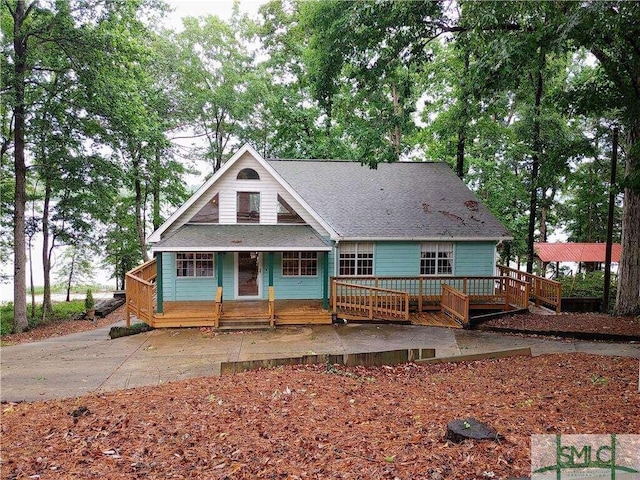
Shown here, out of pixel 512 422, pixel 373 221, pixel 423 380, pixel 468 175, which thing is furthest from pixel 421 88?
pixel 512 422

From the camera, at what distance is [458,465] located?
10.6 feet

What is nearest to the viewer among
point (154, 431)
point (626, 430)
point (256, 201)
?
point (626, 430)

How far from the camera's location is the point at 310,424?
14.4 feet

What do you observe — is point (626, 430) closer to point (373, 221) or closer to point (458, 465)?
point (458, 465)

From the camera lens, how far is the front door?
538 inches

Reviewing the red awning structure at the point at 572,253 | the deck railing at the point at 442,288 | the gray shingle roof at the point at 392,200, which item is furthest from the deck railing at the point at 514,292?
the red awning structure at the point at 572,253

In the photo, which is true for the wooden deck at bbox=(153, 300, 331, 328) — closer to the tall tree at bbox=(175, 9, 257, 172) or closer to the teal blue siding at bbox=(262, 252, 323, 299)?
the teal blue siding at bbox=(262, 252, 323, 299)

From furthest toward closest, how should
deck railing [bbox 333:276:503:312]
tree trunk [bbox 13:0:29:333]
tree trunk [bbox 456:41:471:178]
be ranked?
1. deck railing [bbox 333:276:503:312]
2. tree trunk [bbox 13:0:29:333]
3. tree trunk [bbox 456:41:471:178]

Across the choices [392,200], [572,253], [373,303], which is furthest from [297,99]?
[572,253]

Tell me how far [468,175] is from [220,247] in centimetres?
1501

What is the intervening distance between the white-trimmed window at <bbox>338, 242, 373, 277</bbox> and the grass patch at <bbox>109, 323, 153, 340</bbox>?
270 inches

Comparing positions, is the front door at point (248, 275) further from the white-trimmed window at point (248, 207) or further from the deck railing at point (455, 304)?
the deck railing at point (455, 304)

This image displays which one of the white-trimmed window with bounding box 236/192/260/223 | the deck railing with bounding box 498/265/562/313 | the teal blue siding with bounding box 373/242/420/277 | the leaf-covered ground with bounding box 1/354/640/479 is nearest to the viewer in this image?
the leaf-covered ground with bounding box 1/354/640/479
